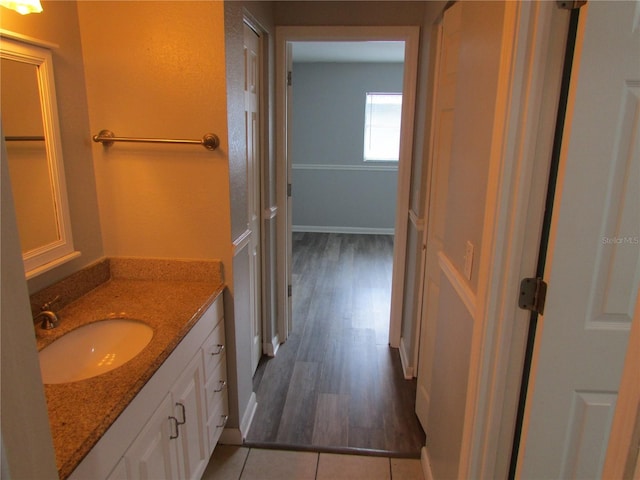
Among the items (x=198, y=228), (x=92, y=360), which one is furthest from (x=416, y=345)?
(x=92, y=360)

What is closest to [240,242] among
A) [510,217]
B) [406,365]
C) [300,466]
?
[300,466]

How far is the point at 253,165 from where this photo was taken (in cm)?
248

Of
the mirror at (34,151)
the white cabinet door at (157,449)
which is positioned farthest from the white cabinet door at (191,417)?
the mirror at (34,151)

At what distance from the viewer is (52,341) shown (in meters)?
1.35

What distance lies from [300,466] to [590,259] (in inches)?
62.6

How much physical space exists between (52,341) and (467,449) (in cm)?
135

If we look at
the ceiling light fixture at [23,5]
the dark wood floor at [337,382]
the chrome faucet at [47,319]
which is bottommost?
the dark wood floor at [337,382]

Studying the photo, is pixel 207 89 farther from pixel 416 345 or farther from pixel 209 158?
pixel 416 345

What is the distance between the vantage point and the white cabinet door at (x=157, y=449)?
121 cm

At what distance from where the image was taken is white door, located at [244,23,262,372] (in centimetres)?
228

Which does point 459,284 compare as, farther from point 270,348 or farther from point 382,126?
point 382,126

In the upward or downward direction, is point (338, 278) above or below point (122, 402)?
below

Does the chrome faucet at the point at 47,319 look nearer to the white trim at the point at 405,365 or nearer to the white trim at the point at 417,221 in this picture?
the white trim at the point at 417,221

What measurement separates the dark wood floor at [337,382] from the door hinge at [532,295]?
1292mm
